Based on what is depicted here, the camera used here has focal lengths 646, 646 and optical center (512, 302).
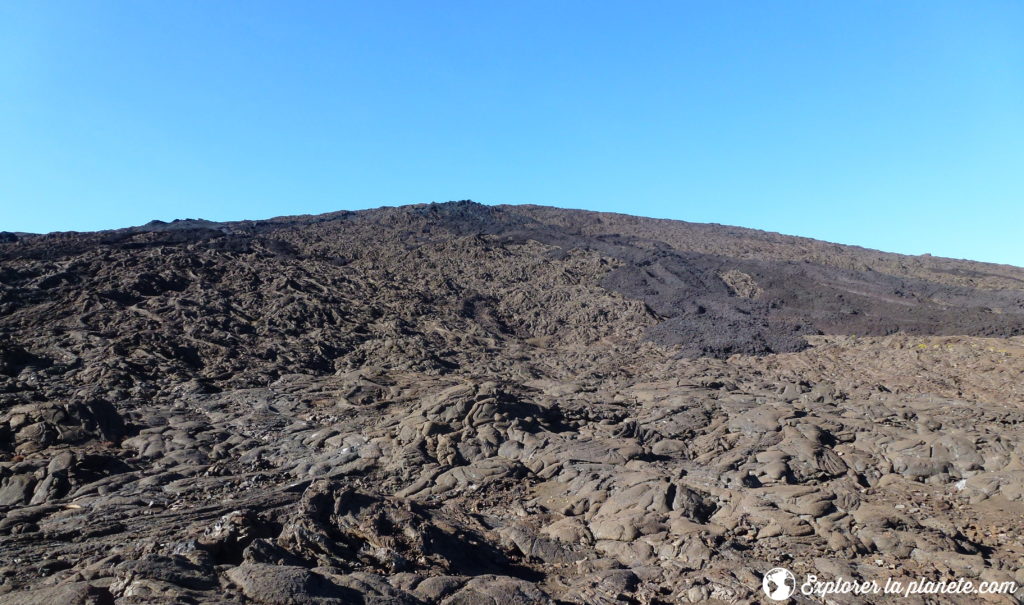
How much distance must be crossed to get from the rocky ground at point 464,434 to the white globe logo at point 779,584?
0.13 metres

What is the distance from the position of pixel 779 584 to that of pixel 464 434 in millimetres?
5430

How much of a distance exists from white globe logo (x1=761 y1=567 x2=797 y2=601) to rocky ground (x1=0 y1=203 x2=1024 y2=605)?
13cm

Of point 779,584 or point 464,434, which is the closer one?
point 779,584

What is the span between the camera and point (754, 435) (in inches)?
422

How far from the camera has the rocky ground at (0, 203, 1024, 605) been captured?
6.39 metres

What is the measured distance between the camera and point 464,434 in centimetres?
1055

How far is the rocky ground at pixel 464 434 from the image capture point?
6391 mm

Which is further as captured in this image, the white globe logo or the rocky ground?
the rocky ground

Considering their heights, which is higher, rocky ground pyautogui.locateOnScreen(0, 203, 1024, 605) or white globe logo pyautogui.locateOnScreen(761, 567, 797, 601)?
rocky ground pyautogui.locateOnScreen(0, 203, 1024, 605)

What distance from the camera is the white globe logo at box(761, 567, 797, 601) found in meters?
6.19

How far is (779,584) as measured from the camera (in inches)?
251

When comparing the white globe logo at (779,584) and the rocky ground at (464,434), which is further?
the rocky ground at (464,434)

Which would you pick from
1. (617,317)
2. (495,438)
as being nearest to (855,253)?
(617,317)

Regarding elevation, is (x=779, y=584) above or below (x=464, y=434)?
below
